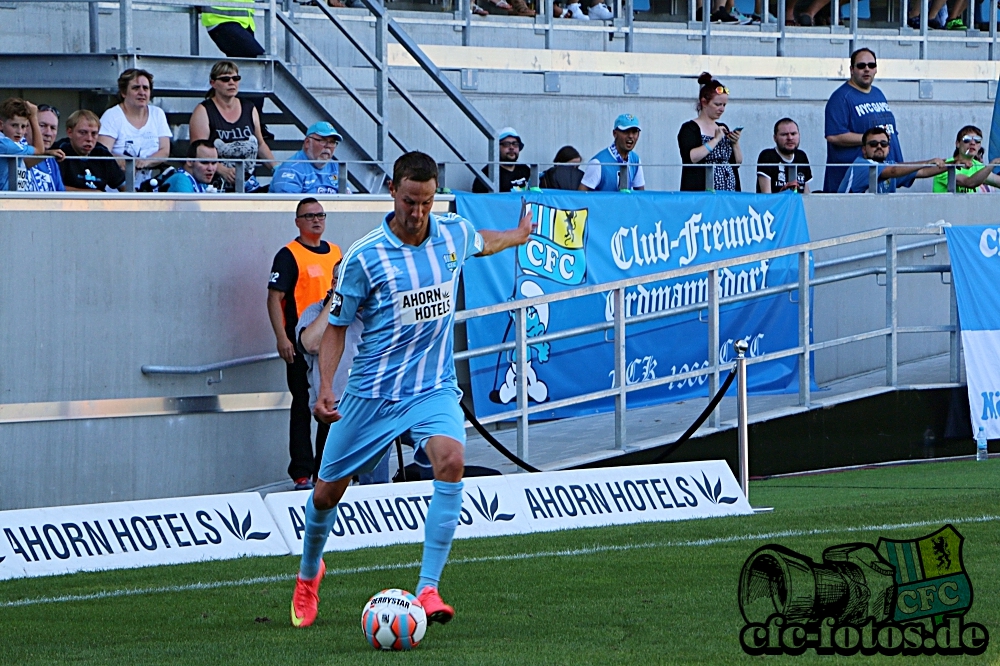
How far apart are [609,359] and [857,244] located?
343cm

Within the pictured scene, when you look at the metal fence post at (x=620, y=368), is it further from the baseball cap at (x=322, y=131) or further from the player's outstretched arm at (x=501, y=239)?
the player's outstretched arm at (x=501, y=239)

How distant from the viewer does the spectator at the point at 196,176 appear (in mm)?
12641

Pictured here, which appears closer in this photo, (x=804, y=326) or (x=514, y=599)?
(x=514, y=599)

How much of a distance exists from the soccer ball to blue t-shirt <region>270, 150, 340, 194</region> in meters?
6.79

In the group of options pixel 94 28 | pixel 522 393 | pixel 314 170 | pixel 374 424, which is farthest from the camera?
pixel 94 28

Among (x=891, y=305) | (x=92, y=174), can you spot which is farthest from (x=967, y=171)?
(x=92, y=174)

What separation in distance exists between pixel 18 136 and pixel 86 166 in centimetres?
53

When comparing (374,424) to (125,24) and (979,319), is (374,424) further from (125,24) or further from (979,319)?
(979,319)

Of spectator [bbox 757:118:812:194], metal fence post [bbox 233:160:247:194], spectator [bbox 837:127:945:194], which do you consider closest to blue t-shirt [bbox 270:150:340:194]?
metal fence post [bbox 233:160:247:194]

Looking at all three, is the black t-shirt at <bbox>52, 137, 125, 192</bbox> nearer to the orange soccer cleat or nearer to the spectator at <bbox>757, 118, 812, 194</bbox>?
the orange soccer cleat

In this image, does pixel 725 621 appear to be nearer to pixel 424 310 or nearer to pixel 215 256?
pixel 424 310

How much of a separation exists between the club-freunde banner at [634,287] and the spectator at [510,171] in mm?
885

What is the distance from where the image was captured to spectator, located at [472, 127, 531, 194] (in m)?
15.0

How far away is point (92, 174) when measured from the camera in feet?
40.4
